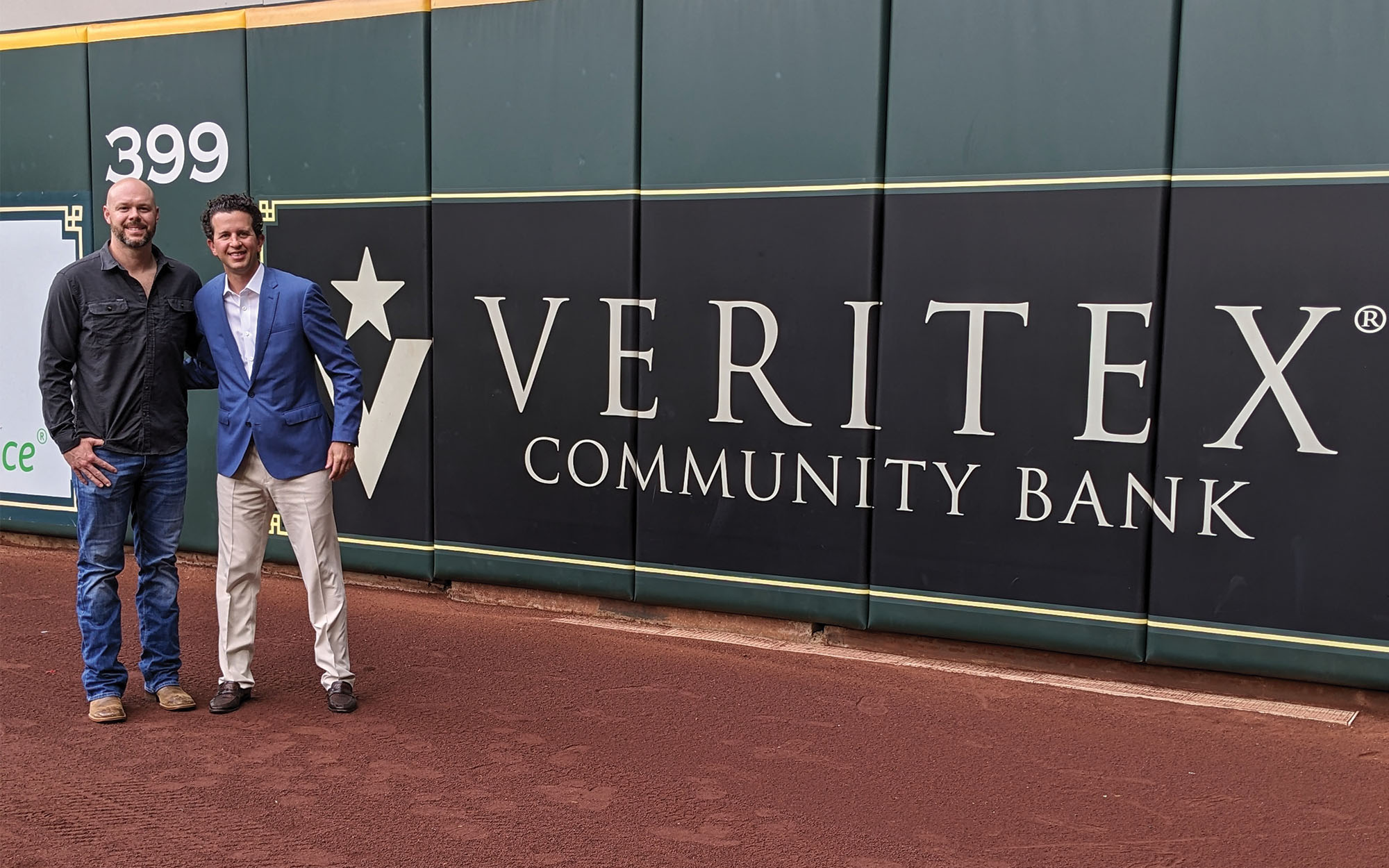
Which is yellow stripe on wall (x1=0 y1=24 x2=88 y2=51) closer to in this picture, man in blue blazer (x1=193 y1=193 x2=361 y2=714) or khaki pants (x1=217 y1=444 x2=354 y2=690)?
man in blue blazer (x1=193 y1=193 x2=361 y2=714)

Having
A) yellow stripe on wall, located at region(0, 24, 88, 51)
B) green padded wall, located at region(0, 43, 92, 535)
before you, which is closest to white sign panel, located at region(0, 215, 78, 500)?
green padded wall, located at region(0, 43, 92, 535)

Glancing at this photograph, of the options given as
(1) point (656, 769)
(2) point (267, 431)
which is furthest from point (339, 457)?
(1) point (656, 769)

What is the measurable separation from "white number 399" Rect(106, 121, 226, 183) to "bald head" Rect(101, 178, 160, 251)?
255 cm

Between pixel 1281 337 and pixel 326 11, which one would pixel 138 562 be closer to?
pixel 326 11

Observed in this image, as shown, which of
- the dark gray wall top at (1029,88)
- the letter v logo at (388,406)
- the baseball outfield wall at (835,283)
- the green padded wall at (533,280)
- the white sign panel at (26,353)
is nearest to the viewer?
the baseball outfield wall at (835,283)

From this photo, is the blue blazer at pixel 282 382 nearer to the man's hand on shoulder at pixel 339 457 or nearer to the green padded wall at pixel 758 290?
the man's hand on shoulder at pixel 339 457

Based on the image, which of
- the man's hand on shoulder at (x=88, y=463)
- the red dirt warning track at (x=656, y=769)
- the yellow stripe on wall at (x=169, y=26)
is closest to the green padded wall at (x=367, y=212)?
the yellow stripe on wall at (x=169, y=26)

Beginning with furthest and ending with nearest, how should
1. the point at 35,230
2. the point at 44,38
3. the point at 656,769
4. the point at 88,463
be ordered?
the point at 35,230 < the point at 44,38 < the point at 88,463 < the point at 656,769

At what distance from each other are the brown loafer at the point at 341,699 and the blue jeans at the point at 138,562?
64cm

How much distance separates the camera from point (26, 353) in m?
7.52

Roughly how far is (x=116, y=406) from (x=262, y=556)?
0.77m

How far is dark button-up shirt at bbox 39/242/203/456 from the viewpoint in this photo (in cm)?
456

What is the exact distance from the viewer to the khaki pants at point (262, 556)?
4.67m

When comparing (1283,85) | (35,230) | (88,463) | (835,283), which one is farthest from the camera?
(35,230)
